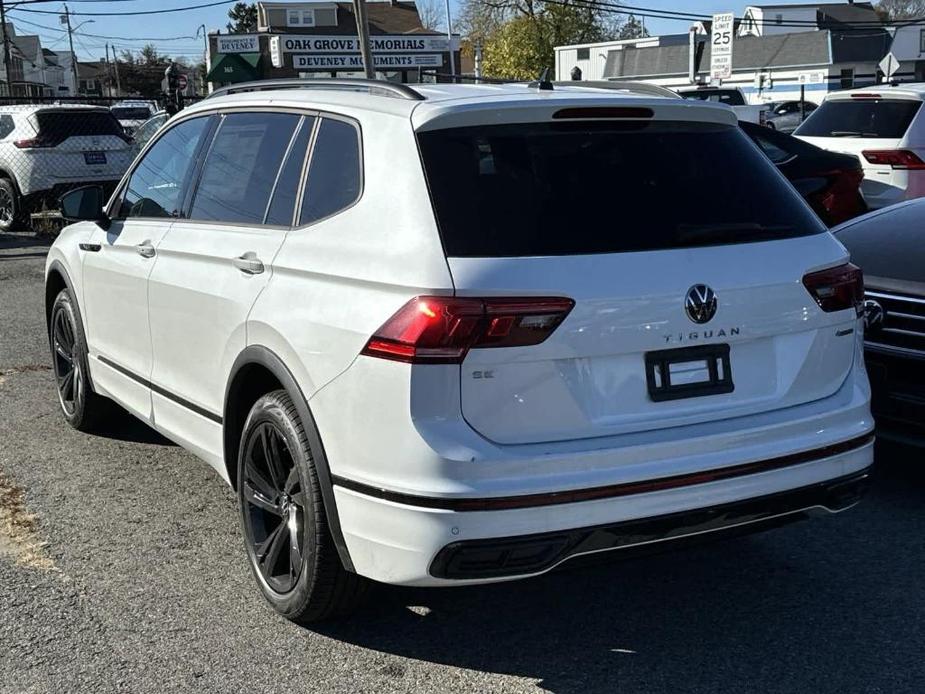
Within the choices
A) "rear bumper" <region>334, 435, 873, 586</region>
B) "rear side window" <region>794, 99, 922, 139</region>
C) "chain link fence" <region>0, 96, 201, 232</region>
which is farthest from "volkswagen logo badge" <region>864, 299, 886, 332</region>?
"chain link fence" <region>0, 96, 201, 232</region>

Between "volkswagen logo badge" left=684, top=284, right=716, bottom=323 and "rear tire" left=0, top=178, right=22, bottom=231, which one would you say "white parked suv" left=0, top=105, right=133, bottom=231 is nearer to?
"rear tire" left=0, top=178, right=22, bottom=231

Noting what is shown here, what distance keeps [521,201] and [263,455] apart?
1.31 m

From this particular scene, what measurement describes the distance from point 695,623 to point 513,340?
1396mm

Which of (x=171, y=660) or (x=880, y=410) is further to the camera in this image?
(x=880, y=410)

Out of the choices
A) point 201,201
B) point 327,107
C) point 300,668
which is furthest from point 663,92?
point 300,668

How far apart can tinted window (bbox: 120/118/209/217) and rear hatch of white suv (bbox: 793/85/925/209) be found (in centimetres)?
828

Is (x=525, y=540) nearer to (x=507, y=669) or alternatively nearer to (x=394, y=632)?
(x=507, y=669)

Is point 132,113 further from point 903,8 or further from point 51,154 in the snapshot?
point 903,8

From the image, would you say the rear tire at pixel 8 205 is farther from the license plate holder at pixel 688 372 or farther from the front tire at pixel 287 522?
the license plate holder at pixel 688 372

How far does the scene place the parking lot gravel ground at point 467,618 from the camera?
3.49 meters

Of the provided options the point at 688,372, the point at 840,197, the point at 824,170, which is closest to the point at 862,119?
the point at 824,170

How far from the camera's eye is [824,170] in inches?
408

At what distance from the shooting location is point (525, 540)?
311cm

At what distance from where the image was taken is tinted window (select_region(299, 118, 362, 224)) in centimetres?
361
